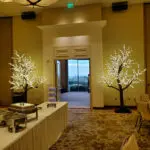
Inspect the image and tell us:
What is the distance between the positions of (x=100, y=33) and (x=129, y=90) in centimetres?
282

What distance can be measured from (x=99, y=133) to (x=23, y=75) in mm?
4912

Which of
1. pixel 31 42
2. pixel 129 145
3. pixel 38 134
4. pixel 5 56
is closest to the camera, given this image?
pixel 129 145

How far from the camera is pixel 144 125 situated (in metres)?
5.85

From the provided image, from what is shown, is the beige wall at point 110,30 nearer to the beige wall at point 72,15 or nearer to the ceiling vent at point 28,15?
the beige wall at point 72,15

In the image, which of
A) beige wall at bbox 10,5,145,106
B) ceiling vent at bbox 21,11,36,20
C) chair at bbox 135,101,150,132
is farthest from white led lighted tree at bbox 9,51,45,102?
chair at bbox 135,101,150,132

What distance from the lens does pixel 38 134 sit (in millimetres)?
3367

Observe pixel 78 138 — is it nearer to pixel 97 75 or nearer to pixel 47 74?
pixel 97 75

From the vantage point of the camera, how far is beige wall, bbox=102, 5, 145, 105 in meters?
8.74

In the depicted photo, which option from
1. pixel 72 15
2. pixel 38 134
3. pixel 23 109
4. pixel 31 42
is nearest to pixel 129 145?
pixel 38 134

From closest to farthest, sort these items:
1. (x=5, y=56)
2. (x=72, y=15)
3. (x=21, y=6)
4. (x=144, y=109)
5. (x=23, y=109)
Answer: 1. (x=23, y=109)
2. (x=144, y=109)
3. (x=21, y=6)
4. (x=72, y=15)
5. (x=5, y=56)

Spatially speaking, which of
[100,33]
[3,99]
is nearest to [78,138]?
[100,33]

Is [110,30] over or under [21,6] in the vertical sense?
under

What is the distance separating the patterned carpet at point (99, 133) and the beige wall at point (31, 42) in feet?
10.9

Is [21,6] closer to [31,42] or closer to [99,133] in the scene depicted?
[31,42]
